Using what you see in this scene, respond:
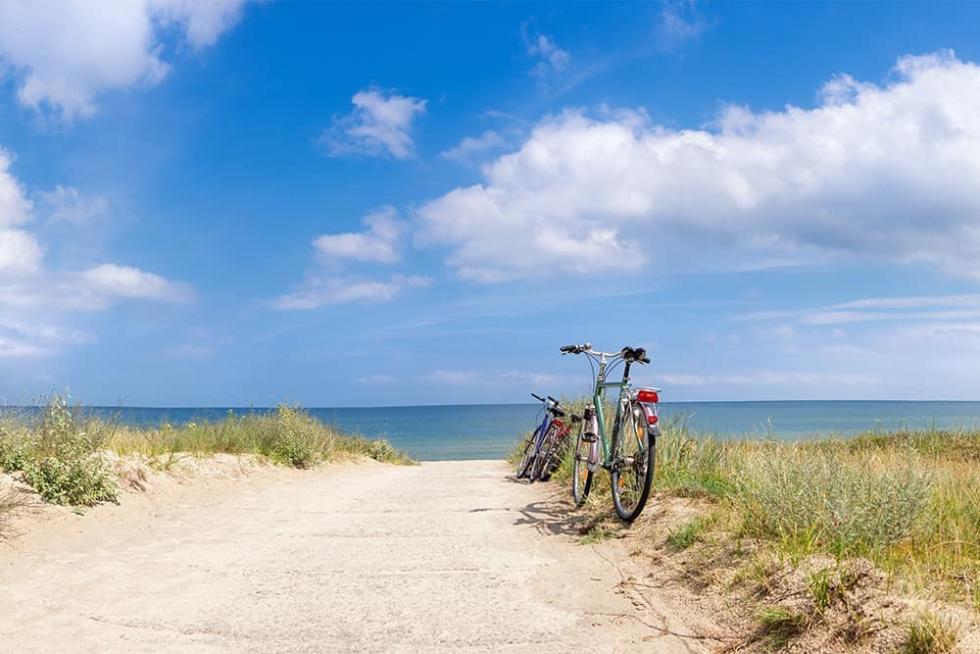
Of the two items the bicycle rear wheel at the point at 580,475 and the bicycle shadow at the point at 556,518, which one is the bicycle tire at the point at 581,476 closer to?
the bicycle rear wheel at the point at 580,475

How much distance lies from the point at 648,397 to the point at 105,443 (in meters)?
7.83

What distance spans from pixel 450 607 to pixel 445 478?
8769mm

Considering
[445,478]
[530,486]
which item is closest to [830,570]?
[530,486]

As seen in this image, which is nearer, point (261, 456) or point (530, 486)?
point (530, 486)

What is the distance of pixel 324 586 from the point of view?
509 cm

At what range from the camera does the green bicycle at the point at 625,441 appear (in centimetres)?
620

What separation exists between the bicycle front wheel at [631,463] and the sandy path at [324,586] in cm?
55

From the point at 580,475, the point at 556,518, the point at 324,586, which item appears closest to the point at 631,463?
the point at 556,518

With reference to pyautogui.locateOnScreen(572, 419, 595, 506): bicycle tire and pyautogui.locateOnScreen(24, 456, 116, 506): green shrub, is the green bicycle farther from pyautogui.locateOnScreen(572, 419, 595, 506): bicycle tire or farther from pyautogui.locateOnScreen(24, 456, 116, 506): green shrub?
pyautogui.locateOnScreen(24, 456, 116, 506): green shrub

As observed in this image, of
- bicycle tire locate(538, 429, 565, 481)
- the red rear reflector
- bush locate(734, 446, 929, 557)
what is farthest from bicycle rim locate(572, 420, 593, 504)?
bicycle tire locate(538, 429, 565, 481)

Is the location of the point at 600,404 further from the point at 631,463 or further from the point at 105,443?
the point at 105,443

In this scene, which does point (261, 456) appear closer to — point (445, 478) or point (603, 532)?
point (445, 478)

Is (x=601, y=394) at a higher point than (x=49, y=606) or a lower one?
higher

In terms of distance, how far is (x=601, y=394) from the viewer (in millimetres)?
7801
